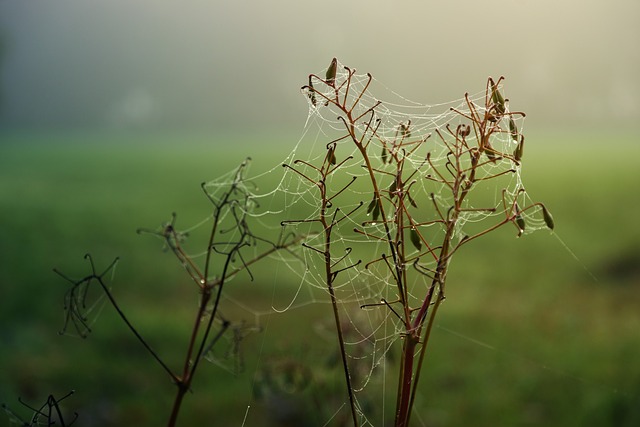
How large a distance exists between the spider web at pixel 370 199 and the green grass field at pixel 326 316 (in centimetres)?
15

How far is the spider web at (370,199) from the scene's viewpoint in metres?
0.37

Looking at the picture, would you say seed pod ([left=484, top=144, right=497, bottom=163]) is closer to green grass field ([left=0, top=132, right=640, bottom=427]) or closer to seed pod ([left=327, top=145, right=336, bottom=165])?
seed pod ([left=327, top=145, right=336, bottom=165])

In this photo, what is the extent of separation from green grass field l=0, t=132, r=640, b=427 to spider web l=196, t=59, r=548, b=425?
0.48ft

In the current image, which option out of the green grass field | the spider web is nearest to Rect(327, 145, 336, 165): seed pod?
the spider web

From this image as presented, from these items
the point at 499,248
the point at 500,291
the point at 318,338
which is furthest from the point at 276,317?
the point at 499,248

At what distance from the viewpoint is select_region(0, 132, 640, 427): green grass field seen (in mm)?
1624

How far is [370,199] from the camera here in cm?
92

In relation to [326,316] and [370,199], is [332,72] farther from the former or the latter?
[326,316]

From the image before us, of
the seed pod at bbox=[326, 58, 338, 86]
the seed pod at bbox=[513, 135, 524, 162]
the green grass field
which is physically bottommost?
the seed pod at bbox=[513, 135, 524, 162]

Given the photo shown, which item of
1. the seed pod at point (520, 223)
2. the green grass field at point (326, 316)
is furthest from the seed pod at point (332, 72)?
the green grass field at point (326, 316)

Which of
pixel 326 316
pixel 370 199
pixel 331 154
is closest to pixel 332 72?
pixel 331 154

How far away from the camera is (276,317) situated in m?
2.07

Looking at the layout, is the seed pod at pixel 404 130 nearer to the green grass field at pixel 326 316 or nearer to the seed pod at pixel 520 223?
the seed pod at pixel 520 223

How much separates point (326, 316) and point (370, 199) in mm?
1179
